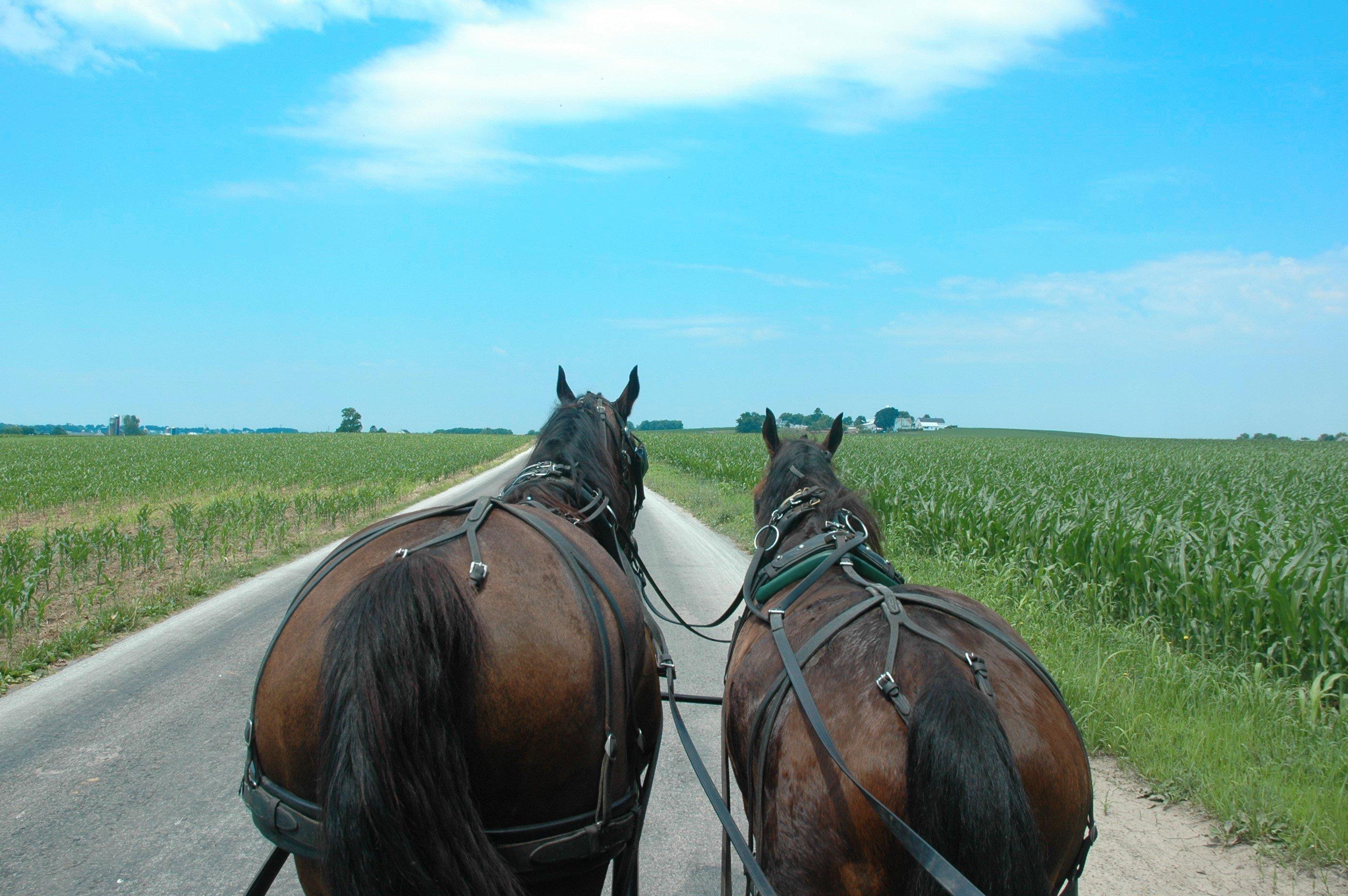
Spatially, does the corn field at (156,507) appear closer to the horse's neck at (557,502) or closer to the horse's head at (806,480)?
the horse's neck at (557,502)

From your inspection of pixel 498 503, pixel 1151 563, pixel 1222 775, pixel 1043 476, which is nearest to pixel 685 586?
pixel 1151 563

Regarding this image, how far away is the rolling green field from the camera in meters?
7.54

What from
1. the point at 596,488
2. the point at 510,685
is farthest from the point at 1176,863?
the point at 510,685

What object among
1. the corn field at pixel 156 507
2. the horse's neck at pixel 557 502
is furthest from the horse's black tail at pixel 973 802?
the corn field at pixel 156 507

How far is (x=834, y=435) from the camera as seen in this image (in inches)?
154

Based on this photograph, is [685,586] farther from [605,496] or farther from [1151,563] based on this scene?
[605,496]

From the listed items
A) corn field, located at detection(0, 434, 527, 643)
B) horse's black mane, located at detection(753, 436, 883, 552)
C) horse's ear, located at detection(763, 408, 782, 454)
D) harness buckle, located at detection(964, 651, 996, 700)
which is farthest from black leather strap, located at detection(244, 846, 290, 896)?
corn field, located at detection(0, 434, 527, 643)

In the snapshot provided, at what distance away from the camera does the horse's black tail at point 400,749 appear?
1.61 m

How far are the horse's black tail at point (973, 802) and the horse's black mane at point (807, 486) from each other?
57.8 inches

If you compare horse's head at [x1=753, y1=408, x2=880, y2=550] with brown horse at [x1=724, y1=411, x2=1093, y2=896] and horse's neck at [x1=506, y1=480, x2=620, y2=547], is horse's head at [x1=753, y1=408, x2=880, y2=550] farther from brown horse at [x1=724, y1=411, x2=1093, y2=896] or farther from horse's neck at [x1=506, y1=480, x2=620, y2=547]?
horse's neck at [x1=506, y1=480, x2=620, y2=547]

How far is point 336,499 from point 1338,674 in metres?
17.2

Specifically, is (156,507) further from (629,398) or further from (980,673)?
(980,673)

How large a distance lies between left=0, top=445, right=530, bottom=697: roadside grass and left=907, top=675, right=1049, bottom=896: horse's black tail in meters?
6.59

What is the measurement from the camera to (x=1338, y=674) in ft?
14.9
